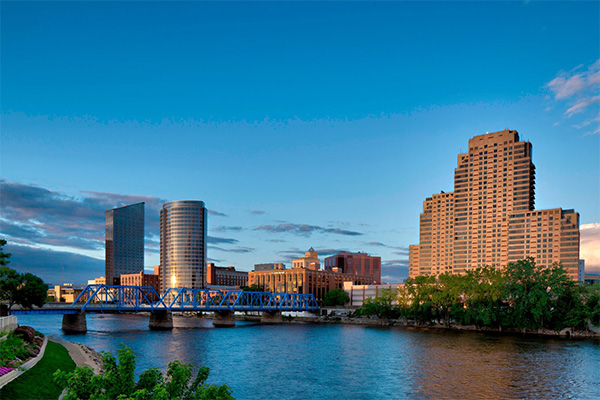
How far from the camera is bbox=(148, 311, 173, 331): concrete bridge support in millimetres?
167375

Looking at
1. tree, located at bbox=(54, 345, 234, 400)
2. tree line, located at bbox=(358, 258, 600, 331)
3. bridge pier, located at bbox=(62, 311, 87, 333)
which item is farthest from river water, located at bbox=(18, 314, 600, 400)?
tree, located at bbox=(54, 345, 234, 400)

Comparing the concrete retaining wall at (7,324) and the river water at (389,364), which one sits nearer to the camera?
the concrete retaining wall at (7,324)

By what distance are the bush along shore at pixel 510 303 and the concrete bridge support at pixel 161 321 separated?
3281 inches

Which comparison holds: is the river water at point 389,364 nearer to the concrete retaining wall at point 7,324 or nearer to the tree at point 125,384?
the concrete retaining wall at point 7,324

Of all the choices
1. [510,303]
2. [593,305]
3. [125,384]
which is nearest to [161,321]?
[510,303]

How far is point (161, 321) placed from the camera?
169 metres

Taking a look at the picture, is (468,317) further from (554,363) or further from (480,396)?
(480,396)

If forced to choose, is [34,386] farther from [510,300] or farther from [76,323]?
[510,300]

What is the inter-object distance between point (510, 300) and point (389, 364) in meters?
81.8

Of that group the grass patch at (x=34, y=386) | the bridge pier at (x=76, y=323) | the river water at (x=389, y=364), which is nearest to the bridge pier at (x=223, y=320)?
the bridge pier at (x=76, y=323)

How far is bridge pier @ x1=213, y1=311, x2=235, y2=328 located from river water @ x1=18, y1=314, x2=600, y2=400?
57325 mm

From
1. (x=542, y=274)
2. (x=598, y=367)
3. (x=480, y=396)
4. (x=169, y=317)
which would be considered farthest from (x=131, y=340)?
(x=542, y=274)

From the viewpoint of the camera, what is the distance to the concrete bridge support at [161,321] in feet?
549

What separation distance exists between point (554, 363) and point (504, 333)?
63.3 m
